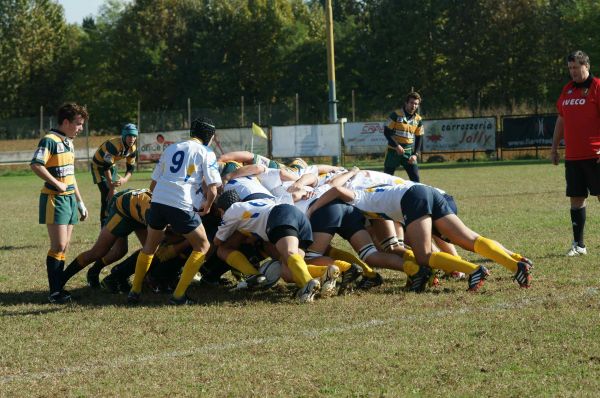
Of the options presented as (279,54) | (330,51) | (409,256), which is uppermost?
(279,54)

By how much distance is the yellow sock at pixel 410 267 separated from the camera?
7324 mm

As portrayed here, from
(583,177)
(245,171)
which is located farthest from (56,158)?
(583,177)

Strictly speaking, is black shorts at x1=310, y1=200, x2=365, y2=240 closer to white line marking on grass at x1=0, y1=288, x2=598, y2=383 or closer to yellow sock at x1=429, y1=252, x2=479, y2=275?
yellow sock at x1=429, y1=252, x2=479, y2=275

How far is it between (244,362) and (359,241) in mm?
2732

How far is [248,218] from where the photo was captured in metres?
7.36

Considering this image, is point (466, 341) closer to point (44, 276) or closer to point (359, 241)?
point (359, 241)

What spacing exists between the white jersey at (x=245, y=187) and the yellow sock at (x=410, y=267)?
141 centimetres

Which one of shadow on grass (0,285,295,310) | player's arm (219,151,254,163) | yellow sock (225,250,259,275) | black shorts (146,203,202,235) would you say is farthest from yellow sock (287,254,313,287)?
player's arm (219,151,254,163)

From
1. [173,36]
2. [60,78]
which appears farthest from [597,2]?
[60,78]

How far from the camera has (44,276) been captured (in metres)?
9.00

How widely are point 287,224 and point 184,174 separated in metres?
0.91

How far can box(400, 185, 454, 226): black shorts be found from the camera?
24.0ft

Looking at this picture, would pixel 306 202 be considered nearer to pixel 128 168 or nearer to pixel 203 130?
pixel 203 130

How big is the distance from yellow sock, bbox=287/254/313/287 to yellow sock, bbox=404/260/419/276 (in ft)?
2.78
